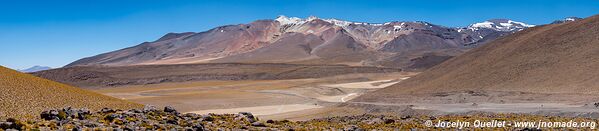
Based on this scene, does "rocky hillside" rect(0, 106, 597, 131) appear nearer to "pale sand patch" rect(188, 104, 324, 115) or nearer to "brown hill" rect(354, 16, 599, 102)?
"brown hill" rect(354, 16, 599, 102)

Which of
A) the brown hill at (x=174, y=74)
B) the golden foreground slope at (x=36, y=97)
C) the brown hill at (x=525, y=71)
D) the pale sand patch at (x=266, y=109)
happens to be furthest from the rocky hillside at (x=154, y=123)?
the brown hill at (x=174, y=74)

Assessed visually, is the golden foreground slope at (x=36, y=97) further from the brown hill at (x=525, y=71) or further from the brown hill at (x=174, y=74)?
the brown hill at (x=174, y=74)

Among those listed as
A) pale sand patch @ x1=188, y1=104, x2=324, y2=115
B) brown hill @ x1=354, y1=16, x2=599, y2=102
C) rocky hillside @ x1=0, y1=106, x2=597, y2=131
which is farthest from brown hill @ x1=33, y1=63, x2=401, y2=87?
rocky hillside @ x1=0, y1=106, x2=597, y2=131

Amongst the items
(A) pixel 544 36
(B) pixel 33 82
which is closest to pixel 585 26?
(A) pixel 544 36

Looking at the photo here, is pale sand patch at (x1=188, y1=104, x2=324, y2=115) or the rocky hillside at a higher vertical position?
pale sand patch at (x1=188, y1=104, x2=324, y2=115)

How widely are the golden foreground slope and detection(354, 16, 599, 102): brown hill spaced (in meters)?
33.8

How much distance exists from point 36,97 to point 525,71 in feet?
156

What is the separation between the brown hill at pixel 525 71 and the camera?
50.0 m

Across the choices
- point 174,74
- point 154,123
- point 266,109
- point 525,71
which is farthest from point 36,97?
point 174,74

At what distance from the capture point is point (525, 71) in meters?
57.8

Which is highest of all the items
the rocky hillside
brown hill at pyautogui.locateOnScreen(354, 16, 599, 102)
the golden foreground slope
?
brown hill at pyautogui.locateOnScreen(354, 16, 599, 102)

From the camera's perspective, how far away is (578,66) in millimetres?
53125

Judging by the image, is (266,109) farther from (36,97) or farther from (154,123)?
(154,123)

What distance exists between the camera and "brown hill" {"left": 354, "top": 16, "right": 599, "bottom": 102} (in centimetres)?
5003
